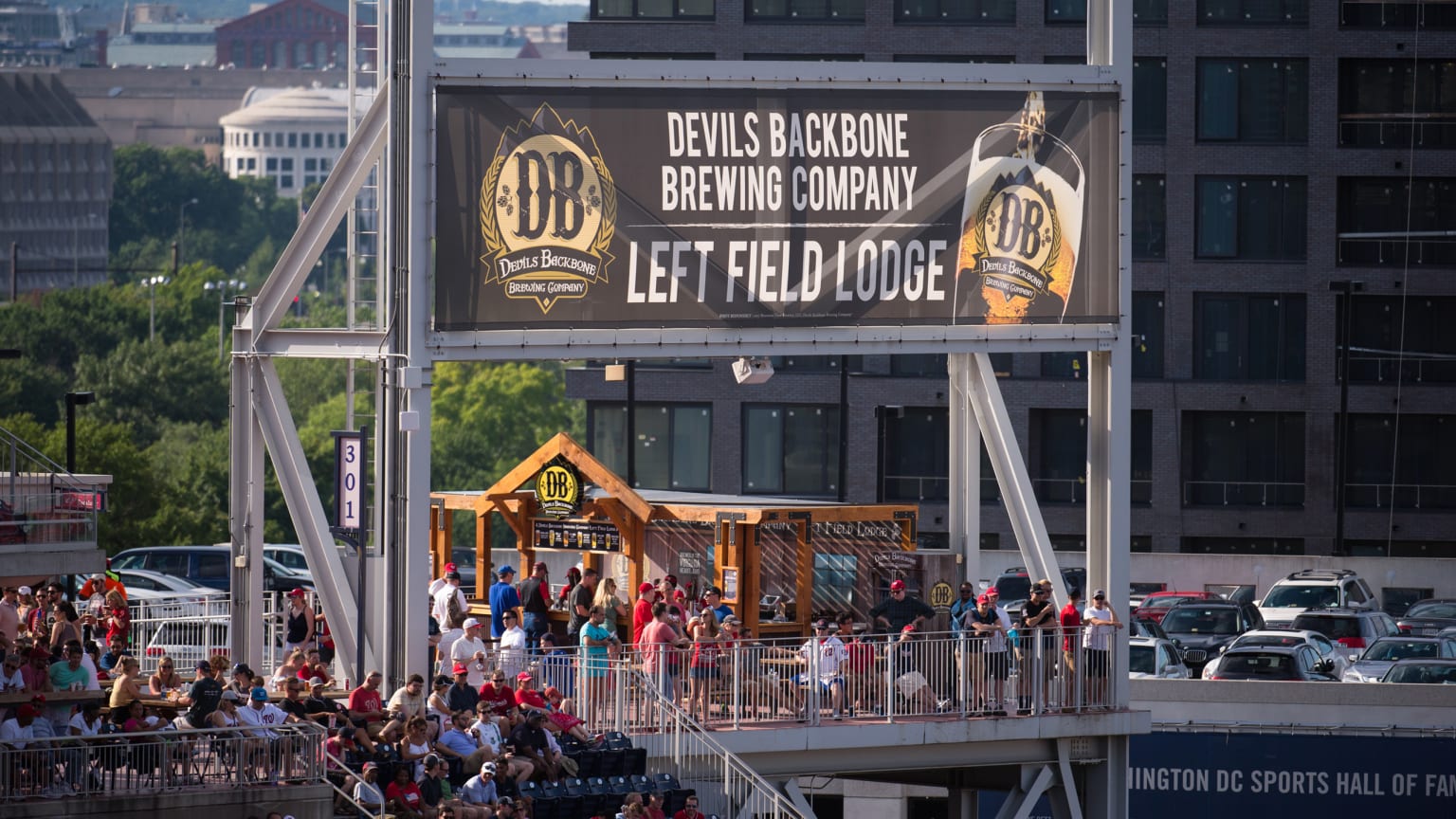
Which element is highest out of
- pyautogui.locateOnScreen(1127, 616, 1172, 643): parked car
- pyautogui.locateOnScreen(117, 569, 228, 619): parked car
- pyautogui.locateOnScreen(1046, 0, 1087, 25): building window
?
pyautogui.locateOnScreen(1046, 0, 1087, 25): building window

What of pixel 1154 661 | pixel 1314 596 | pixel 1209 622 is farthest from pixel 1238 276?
pixel 1154 661

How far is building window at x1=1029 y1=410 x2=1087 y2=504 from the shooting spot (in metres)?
67.1

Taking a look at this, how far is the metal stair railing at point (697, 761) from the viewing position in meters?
26.0

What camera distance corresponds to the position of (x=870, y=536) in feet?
108

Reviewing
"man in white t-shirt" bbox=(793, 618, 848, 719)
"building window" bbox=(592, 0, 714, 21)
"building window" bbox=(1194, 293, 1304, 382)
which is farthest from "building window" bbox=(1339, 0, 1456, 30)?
"man in white t-shirt" bbox=(793, 618, 848, 719)

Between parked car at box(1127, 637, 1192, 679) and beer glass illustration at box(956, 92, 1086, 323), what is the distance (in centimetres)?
1125

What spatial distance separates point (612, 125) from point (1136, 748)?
45.8 feet

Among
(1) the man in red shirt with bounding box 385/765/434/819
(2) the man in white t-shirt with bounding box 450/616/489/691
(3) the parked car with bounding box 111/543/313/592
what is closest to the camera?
(1) the man in red shirt with bounding box 385/765/434/819

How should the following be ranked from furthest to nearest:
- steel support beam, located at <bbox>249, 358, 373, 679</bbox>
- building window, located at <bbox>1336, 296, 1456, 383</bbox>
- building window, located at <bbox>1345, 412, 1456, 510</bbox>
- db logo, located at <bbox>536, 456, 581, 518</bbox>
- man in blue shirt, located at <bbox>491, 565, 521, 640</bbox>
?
building window, located at <bbox>1345, 412, 1456, 510</bbox>, building window, located at <bbox>1336, 296, 1456, 383</bbox>, db logo, located at <bbox>536, 456, 581, 518</bbox>, man in blue shirt, located at <bbox>491, 565, 521, 640</bbox>, steel support beam, located at <bbox>249, 358, 373, 679</bbox>

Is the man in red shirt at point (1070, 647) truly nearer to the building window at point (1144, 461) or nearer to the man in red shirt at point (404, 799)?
the man in red shirt at point (404, 799)

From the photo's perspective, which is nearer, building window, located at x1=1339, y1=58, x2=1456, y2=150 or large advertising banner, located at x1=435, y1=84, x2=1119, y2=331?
large advertising banner, located at x1=435, y1=84, x2=1119, y2=331

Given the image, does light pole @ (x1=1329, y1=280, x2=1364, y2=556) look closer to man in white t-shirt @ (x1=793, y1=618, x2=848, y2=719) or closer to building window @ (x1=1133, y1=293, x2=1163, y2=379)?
building window @ (x1=1133, y1=293, x2=1163, y2=379)

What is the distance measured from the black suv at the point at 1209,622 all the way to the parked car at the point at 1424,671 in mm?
5577

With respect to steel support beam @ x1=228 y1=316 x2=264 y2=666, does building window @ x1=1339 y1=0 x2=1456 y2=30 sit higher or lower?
higher
